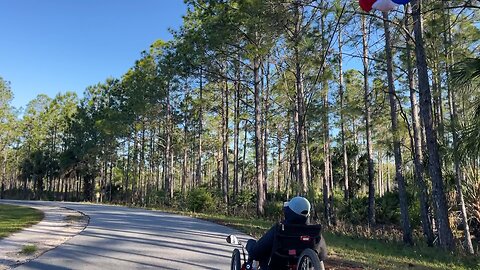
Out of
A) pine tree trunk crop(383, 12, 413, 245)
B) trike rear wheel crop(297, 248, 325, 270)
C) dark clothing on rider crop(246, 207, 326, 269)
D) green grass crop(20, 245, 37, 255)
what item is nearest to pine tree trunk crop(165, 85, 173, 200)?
pine tree trunk crop(383, 12, 413, 245)

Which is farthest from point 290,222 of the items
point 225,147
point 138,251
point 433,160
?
point 225,147

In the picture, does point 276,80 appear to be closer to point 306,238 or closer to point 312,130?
point 312,130

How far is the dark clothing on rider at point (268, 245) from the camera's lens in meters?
4.37

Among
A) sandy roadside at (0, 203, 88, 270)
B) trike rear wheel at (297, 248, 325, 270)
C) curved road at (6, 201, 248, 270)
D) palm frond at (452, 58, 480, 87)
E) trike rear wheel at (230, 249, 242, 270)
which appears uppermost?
palm frond at (452, 58, 480, 87)

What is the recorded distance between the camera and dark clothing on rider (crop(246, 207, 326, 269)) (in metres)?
4.37

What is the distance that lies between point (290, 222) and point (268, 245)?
435 millimetres

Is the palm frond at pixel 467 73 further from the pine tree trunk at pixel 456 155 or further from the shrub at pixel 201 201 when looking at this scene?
the shrub at pixel 201 201

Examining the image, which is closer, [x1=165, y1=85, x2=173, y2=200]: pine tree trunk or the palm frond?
the palm frond

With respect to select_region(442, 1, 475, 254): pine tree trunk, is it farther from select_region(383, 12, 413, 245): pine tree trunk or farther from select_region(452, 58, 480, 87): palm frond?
select_region(383, 12, 413, 245): pine tree trunk

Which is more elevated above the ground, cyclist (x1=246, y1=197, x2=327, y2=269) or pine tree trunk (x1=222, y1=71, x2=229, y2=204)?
pine tree trunk (x1=222, y1=71, x2=229, y2=204)

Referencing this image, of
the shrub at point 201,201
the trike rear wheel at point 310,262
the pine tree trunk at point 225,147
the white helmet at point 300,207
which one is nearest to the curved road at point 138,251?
the white helmet at point 300,207

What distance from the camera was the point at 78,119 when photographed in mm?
52156

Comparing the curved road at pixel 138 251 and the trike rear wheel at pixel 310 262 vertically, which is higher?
the trike rear wheel at pixel 310 262

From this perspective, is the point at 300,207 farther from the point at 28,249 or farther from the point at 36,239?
the point at 36,239
